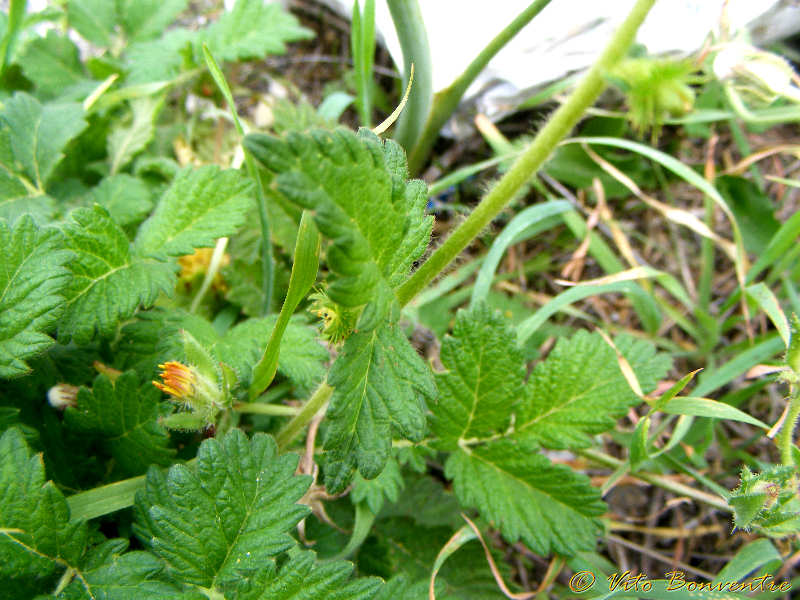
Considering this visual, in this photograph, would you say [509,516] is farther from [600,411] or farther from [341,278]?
[341,278]

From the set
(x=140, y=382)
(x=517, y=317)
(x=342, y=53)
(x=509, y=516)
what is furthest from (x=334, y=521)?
(x=342, y=53)

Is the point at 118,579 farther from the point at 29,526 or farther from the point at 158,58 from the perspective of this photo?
the point at 158,58

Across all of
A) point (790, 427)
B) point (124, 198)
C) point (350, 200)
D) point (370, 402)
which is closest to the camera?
point (350, 200)

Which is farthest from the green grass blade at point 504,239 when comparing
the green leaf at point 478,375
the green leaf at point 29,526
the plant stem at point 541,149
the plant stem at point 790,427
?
the green leaf at point 29,526

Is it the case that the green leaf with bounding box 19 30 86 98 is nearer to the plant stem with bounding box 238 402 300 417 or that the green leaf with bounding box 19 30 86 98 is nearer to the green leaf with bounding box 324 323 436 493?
the plant stem with bounding box 238 402 300 417

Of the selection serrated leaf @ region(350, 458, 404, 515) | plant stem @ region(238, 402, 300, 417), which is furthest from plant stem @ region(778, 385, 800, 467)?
plant stem @ region(238, 402, 300, 417)

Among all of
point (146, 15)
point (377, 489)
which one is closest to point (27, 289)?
point (377, 489)
